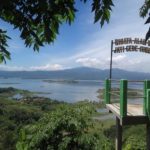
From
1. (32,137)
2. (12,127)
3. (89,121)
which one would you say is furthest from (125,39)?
(12,127)

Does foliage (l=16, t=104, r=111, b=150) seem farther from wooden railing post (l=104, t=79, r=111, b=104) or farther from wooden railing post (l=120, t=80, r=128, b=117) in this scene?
wooden railing post (l=120, t=80, r=128, b=117)

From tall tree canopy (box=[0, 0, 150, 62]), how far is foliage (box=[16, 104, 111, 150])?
8.37 m

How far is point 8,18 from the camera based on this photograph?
7.41 ft

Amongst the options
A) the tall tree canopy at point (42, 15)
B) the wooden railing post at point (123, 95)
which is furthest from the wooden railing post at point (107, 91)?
the tall tree canopy at point (42, 15)

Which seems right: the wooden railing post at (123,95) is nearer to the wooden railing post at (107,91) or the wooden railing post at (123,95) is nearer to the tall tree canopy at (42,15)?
the wooden railing post at (107,91)

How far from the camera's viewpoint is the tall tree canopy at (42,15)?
2037mm

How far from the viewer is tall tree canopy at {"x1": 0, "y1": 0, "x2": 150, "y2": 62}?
6.68 ft

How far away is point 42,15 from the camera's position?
2.10 m

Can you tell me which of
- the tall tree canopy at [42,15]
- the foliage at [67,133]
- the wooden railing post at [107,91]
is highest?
the tall tree canopy at [42,15]

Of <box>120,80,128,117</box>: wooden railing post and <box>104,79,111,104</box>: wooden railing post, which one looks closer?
<box>120,80,128,117</box>: wooden railing post

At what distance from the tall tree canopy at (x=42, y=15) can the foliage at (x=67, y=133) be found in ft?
27.5

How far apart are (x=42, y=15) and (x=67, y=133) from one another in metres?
9.37

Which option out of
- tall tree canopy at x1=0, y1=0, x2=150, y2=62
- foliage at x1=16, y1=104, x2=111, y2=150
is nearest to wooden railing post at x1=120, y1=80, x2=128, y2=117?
foliage at x1=16, y1=104, x2=111, y2=150

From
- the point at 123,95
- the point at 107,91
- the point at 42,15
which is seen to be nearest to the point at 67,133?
the point at 107,91
